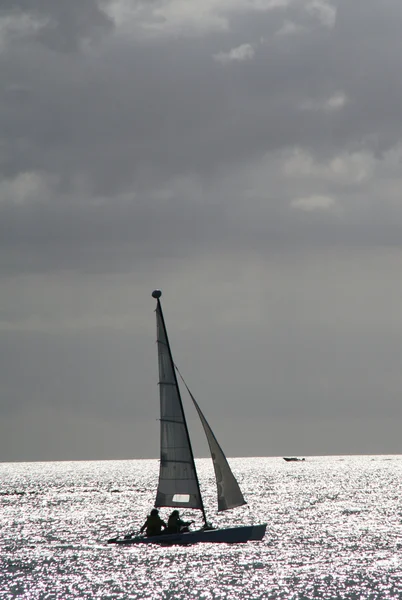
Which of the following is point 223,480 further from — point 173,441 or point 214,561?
point 214,561

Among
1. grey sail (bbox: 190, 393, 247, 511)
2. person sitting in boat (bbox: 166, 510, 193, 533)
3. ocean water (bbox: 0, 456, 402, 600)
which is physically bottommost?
ocean water (bbox: 0, 456, 402, 600)

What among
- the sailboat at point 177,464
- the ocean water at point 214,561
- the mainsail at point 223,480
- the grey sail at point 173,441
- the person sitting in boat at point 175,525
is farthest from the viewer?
the person sitting in boat at point 175,525

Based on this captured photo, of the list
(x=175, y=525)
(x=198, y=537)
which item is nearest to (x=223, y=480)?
(x=198, y=537)

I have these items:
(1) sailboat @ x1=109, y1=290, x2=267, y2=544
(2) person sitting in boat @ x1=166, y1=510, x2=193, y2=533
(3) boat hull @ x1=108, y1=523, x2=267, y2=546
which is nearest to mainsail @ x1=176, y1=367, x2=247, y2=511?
(1) sailboat @ x1=109, y1=290, x2=267, y2=544

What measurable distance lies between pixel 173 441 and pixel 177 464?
1350 mm

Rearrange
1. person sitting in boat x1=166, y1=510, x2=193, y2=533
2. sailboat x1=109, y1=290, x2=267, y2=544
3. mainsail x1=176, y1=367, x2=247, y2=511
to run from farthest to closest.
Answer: person sitting in boat x1=166, y1=510, x2=193, y2=533, sailboat x1=109, y1=290, x2=267, y2=544, mainsail x1=176, y1=367, x2=247, y2=511

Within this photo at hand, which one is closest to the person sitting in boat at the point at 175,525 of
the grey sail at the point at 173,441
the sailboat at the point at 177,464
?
the sailboat at the point at 177,464

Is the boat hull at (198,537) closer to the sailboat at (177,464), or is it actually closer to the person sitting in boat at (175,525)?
the sailboat at (177,464)

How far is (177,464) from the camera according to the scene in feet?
176

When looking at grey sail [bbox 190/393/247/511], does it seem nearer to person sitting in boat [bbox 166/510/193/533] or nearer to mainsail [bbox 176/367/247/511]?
mainsail [bbox 176/367/247/511]

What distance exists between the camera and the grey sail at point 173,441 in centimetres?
5306

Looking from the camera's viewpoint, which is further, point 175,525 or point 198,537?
point 175,525

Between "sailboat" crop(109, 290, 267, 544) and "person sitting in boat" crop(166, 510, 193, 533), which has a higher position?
"sailboat" crop(109, 290, 267, 544)

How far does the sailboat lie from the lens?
173ft
